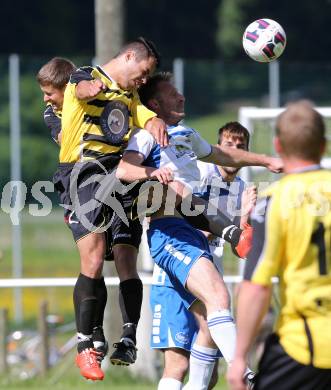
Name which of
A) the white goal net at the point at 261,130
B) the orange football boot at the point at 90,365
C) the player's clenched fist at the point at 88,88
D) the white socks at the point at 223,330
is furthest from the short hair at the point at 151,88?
the white goal net at the point at 261,130

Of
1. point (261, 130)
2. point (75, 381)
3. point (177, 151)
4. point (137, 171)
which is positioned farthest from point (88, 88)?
point (261, 130)

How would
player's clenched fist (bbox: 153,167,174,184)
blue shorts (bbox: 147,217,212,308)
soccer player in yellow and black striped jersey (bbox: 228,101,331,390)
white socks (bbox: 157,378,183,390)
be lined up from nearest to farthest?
soccer player in yellow and black striped jersey (bbox: 228,101,331,390) < player's clenched fist (bbox: 153,167,174,184) < blue shorts (bbox: 147,217,212,308) < white socks (bbox: 157,378,183,390)

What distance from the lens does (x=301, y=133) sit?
461 centimetres

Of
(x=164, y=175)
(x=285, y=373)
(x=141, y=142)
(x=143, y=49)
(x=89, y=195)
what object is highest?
(x=143, y=49)

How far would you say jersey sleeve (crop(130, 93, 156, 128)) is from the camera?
658 cm

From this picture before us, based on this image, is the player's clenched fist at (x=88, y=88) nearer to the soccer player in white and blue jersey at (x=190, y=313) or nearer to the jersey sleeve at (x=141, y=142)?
the jersey sleeve at (x=141, y=142)

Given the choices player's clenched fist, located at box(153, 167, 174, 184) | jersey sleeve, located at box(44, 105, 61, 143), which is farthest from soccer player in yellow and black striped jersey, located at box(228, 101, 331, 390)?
jersey sleeve, located at box(44, 105, 61, 143)

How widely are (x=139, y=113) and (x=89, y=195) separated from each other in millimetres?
573

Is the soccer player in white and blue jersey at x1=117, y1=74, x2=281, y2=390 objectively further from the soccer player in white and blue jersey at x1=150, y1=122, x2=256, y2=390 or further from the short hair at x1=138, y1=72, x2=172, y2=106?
the soccer player in white and blue jersey at x1=150, y1=122, x2=256, y2=390

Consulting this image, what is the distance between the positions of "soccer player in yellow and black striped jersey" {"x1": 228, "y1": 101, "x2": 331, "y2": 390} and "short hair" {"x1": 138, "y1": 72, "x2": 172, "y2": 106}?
2.34 metres

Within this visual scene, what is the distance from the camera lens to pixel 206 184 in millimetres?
7645

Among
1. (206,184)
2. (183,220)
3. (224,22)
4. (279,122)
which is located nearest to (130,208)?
(183,220)

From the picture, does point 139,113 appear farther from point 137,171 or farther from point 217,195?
point 217,195

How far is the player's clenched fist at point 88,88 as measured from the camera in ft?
20.9
